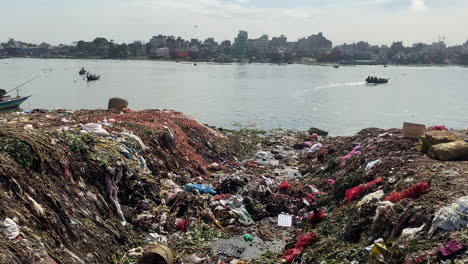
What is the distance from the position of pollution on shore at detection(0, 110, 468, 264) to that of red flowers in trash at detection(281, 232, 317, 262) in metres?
0.02

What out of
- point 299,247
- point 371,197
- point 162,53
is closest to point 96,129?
point 299,247

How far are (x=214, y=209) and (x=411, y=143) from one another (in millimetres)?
6172

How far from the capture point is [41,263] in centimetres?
491

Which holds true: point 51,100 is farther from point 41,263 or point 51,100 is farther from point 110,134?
point 41,263

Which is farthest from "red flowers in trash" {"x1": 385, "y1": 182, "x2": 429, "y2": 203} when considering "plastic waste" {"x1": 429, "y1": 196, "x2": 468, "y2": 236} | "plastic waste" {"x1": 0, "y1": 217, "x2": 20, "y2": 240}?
"plastic waste" {"x1": 0, "y1": 217, "x2": 20, "y2": 240}

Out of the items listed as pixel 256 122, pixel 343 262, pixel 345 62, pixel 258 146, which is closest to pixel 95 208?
pixel 343 262

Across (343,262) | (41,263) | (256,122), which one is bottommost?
(256,122)

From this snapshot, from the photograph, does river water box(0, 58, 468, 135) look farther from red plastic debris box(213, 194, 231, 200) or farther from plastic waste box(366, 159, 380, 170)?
red plastic debris box(213, 194, 231, 200)

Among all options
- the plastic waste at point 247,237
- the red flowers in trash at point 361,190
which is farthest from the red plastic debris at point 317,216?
the plastic waste at point 247,237

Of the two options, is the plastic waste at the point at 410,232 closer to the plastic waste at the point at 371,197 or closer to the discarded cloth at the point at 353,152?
the plastic waste at the point at 371,197

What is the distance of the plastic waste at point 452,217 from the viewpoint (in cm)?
534

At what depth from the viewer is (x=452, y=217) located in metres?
5.45

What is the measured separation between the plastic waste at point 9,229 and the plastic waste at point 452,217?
5624mm

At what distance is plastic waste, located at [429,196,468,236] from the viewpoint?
17.5 ft
